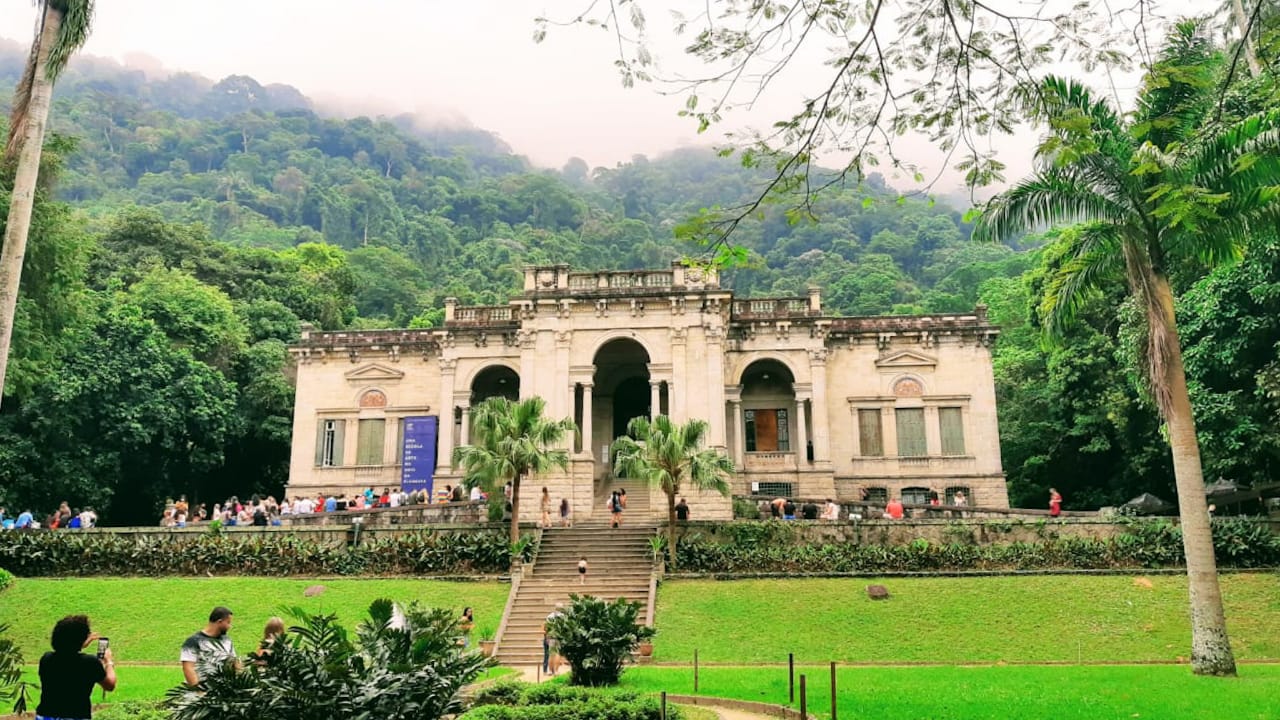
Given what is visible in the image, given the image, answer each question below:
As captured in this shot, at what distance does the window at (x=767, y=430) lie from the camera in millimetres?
34406

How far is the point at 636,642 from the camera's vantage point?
12.8 metres

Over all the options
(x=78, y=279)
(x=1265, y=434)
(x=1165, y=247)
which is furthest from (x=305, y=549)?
(x=1265, y=434)

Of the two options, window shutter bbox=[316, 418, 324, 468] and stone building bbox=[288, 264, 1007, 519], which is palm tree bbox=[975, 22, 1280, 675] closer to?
stone building bbox=[288, 264, 1007, 519]

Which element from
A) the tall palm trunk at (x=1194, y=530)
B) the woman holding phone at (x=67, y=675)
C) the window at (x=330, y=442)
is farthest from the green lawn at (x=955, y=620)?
the window at (x=330, y=442)

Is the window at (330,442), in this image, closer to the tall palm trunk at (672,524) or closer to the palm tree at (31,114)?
the tall palm trunk at (672,524)

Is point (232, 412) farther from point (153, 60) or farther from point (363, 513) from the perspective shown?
point (153, 60)

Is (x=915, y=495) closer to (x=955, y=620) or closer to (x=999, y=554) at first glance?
(x=999, y=554)

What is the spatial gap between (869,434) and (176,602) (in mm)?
23942

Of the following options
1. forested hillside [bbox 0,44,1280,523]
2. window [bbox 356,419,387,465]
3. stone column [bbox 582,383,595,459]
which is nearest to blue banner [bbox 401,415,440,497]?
window [bbox 356,419,387,465]

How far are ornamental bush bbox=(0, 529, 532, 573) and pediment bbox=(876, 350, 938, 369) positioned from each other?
16912 millimetres

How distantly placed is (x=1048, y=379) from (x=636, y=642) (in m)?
29.7

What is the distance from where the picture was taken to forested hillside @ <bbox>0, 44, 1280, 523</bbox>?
2548 centimetres

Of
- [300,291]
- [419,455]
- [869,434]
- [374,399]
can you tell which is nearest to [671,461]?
[419,455]

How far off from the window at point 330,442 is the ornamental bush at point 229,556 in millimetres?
10396
